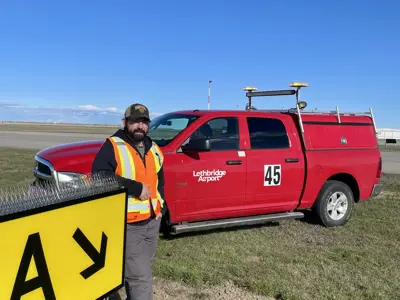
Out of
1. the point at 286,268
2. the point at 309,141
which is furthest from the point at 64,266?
the point at 309,141

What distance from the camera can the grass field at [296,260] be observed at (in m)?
4.41

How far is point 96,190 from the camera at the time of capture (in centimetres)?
238

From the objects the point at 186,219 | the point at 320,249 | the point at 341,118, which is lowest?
the point at 320,249

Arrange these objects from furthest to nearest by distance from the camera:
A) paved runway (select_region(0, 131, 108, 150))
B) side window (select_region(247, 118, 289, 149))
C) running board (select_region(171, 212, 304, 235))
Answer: paved runway (select_region(0, 131, 108, 150)) → side window (select_region(247, 118, 289, 149)) → running board (select_region(171, 212, 304, 235))

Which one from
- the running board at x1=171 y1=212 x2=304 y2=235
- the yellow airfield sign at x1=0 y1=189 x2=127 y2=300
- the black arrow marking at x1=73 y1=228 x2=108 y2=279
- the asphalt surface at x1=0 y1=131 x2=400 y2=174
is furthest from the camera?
the asphalt surface at x1=0 y1=131 x2=400 y2=174

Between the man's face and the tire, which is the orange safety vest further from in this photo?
the tire

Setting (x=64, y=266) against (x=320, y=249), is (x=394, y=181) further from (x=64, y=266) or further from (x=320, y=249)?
(x=64, y=266)

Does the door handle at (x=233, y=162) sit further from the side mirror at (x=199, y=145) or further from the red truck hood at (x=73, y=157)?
the red truck hood at (x=73, y=157)

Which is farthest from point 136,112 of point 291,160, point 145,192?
point 291,160

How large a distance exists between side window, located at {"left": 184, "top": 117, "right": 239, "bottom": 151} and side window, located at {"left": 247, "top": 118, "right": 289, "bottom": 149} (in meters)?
0.27

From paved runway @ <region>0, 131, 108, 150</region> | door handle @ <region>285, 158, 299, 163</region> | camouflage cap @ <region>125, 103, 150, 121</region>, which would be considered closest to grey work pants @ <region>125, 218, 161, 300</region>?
camouflage cap @ <region>125, 103, 150, 121</region>

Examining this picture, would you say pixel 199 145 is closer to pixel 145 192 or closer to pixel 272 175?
pixel 272 175

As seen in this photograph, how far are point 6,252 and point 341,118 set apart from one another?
6688mm

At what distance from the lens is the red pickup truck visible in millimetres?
Answer: 5527
